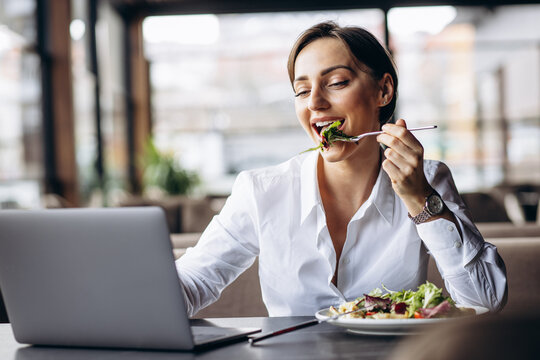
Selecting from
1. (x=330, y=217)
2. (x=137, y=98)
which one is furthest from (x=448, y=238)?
(x=137, y=98)

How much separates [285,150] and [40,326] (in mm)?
8389

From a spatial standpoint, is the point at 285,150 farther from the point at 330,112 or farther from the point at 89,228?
the point at 89,228

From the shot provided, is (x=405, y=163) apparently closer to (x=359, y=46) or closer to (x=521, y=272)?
(x=359, y=46)

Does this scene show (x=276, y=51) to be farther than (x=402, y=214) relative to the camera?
Yes

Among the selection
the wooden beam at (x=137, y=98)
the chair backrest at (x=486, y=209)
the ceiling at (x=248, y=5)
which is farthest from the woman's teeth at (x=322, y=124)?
the ceiling at (x=248, y=5)

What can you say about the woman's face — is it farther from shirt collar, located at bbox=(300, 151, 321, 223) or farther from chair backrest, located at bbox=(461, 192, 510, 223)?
chair backrest, located at bbox=(461, 192, 510, 223)

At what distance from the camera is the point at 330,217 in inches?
63.9

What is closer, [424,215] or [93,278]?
[93,278]

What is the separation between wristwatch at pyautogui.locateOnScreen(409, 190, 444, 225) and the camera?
4.44 feet

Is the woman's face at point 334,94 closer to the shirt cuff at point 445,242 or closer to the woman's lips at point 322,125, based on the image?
the woman's lips at point 322,125

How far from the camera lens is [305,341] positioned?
1.06 m

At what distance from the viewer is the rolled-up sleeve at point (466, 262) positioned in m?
1.36

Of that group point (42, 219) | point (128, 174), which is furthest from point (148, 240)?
point (128, 174)

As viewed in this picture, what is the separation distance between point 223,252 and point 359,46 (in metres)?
0.64
